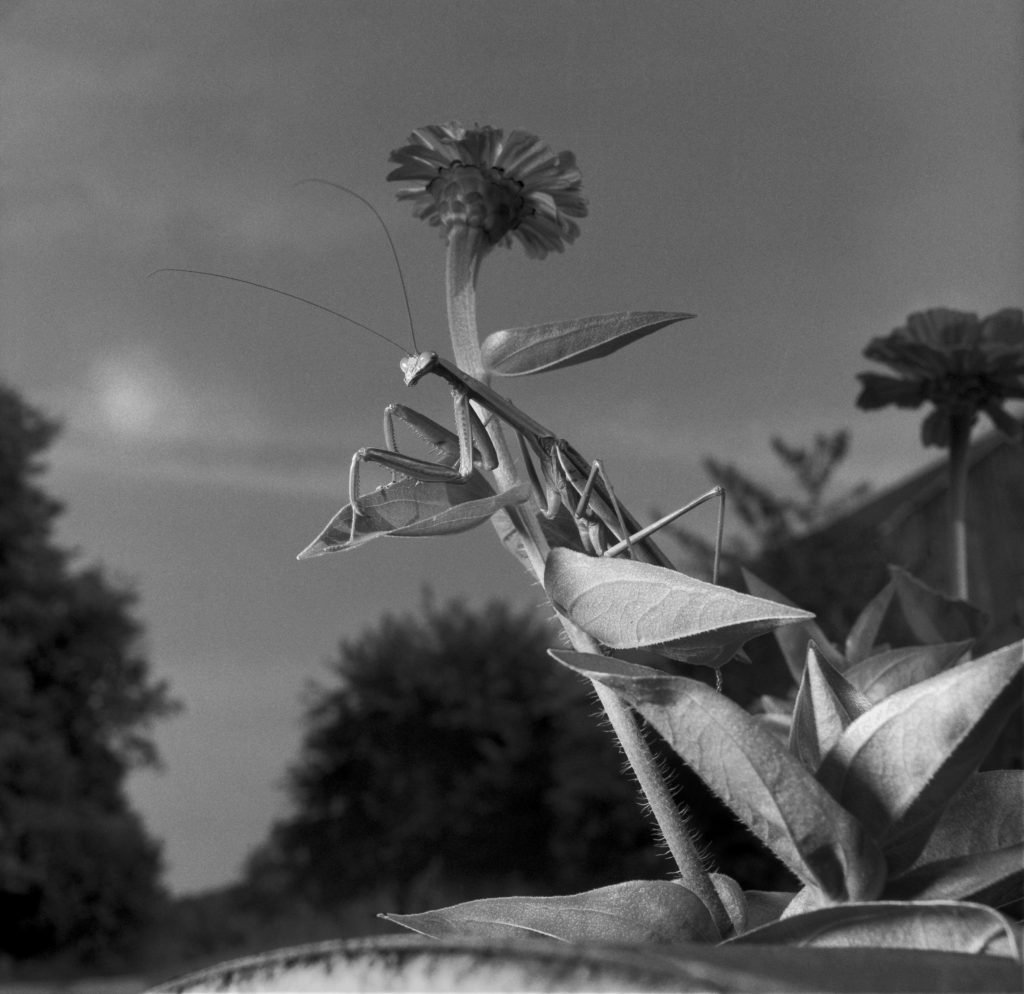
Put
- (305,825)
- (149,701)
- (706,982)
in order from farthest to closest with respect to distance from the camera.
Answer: (149,701) < (305,825) < (706,982)

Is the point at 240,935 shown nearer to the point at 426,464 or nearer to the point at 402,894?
the point at 402,894

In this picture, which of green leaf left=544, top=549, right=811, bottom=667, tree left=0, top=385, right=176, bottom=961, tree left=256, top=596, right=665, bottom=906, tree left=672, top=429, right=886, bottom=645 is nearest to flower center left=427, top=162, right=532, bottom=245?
green leaf left=544, top=549, right=811, bottom=667

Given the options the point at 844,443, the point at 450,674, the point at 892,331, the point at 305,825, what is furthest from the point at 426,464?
the point at 305,825

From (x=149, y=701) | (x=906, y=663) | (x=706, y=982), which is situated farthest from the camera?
(x=149, y=701)

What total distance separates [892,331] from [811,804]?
28 cm

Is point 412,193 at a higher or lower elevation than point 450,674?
lower

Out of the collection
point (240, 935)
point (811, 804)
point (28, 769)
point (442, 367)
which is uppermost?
point (28, 769)

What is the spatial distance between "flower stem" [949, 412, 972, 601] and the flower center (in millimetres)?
195

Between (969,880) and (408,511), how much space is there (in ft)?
0.39

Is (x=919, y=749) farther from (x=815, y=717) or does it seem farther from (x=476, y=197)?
(x=476, y=197)

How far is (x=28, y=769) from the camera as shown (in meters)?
4.66

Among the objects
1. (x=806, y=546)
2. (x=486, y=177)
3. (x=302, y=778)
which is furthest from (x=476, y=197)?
(x=302, y=778)

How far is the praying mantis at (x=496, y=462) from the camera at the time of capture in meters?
0.25

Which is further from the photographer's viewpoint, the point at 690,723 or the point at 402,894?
the point at 402,894
